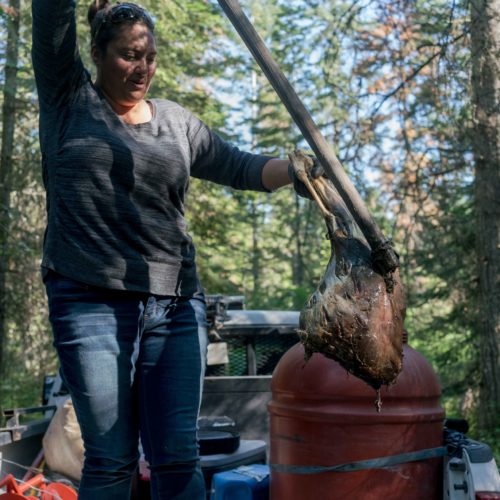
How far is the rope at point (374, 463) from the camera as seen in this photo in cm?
286

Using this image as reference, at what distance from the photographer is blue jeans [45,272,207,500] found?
233cm

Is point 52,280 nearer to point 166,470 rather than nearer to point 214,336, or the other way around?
point 166,470

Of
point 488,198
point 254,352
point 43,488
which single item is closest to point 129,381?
point 43,488

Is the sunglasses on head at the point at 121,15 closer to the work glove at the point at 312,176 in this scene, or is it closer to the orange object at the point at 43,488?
the work glove at the point at 312,176

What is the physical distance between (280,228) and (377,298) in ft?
79.2

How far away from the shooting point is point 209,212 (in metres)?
15.3

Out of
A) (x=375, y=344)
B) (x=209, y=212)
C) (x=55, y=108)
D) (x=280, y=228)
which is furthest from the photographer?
(x=280, y=228)

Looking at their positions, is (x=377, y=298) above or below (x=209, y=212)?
below

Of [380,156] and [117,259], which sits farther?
[380,156]

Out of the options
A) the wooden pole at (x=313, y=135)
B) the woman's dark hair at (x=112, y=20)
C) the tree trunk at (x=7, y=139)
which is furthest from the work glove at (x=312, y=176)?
the tree trunk at (x=7, y=139)

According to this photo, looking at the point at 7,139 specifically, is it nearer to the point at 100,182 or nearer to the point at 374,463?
the point at 100,182

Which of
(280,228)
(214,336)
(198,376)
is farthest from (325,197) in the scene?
(280,228)

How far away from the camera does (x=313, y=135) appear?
2152 millimetres

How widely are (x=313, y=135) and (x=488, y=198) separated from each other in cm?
652
